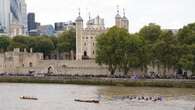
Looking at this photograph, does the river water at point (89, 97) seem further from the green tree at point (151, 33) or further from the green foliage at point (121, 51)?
the green tree at point (151, 33)

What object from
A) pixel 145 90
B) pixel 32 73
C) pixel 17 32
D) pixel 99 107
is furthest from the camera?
pixel 17 32

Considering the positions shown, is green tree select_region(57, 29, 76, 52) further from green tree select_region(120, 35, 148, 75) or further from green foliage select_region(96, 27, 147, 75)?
green tree select_region(120, 35, 148, 75)

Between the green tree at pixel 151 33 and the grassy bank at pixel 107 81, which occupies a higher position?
the green tree at pixel 151 33

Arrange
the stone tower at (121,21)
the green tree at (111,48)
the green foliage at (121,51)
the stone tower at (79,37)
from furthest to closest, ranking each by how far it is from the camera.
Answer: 1. the stone tower at (121,21)
2. the stone tower at (79,37)
3. the green tree at (111,48)
4. the green foliage at (121,51)

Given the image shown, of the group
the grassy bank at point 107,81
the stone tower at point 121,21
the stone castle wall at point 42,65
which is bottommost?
the grassy bank at point 107,81

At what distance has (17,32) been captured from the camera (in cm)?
18588

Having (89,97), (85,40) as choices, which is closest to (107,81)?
(89,97)

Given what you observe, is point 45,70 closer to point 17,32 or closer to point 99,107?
point 99,107

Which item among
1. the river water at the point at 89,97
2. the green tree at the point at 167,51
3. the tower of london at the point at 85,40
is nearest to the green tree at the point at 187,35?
the green tree at the point at 167,51

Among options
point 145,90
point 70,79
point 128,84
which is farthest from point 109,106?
point 70,79

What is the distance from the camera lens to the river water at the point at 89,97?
65312mm

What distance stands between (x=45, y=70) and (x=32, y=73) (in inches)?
172

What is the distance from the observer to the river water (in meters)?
65.3

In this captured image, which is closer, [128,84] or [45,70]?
[128,84]
